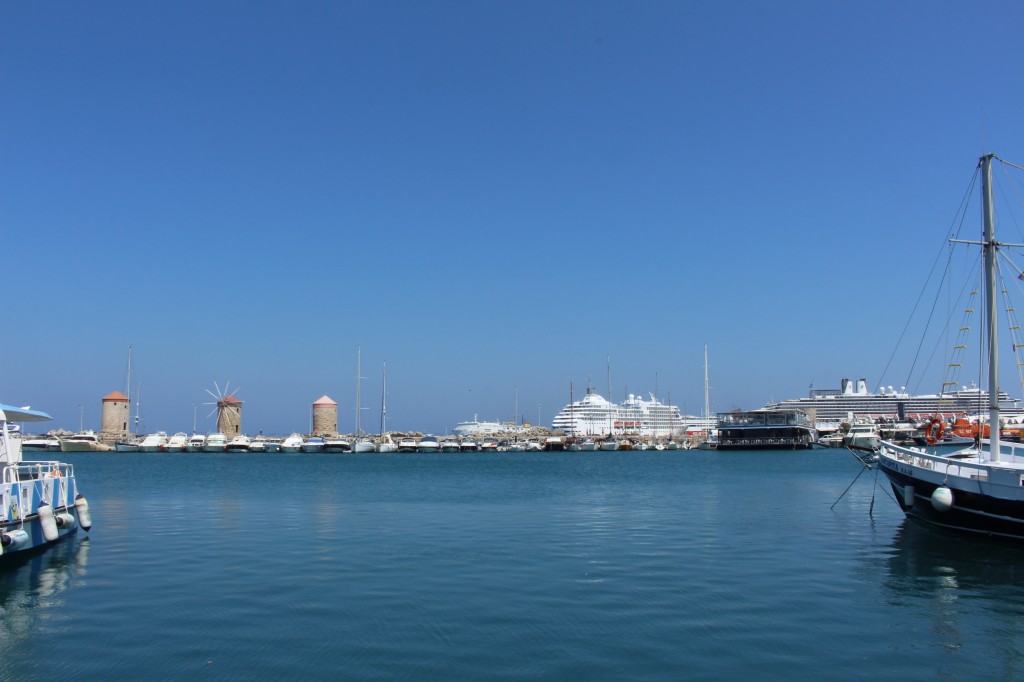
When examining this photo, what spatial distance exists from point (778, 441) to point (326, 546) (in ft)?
429

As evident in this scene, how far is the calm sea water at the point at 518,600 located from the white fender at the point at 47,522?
57 cm

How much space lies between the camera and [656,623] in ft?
46.7

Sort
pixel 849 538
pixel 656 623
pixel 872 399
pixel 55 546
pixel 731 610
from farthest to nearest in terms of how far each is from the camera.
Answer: pixel 872 399, pixel 849 538, pixel 55 546, pixel 731 610, pixel 656 623

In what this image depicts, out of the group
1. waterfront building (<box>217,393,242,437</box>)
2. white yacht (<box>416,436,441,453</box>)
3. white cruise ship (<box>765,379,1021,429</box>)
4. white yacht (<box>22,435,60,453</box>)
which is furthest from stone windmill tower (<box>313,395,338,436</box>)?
white cruise ship (<box>765,379,1021,429</box>)

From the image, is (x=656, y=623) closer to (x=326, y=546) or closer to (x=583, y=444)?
(x=326, y=546)

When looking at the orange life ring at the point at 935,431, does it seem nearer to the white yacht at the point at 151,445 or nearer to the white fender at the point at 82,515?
the white fender at the point at 82,515

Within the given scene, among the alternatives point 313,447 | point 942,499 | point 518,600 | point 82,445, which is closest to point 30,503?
point 518,600

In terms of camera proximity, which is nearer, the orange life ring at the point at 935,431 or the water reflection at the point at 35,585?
the water reflection at the point at 35,585

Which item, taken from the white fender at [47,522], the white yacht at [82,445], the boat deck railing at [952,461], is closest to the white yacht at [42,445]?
the white yacht at [82,445]

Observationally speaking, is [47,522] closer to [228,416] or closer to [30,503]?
[30,503]

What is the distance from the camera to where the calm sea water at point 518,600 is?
39.3 feet

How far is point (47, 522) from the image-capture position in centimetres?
2219

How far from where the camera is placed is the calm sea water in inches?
472

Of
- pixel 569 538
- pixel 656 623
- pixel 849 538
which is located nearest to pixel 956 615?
pixel 656 623
